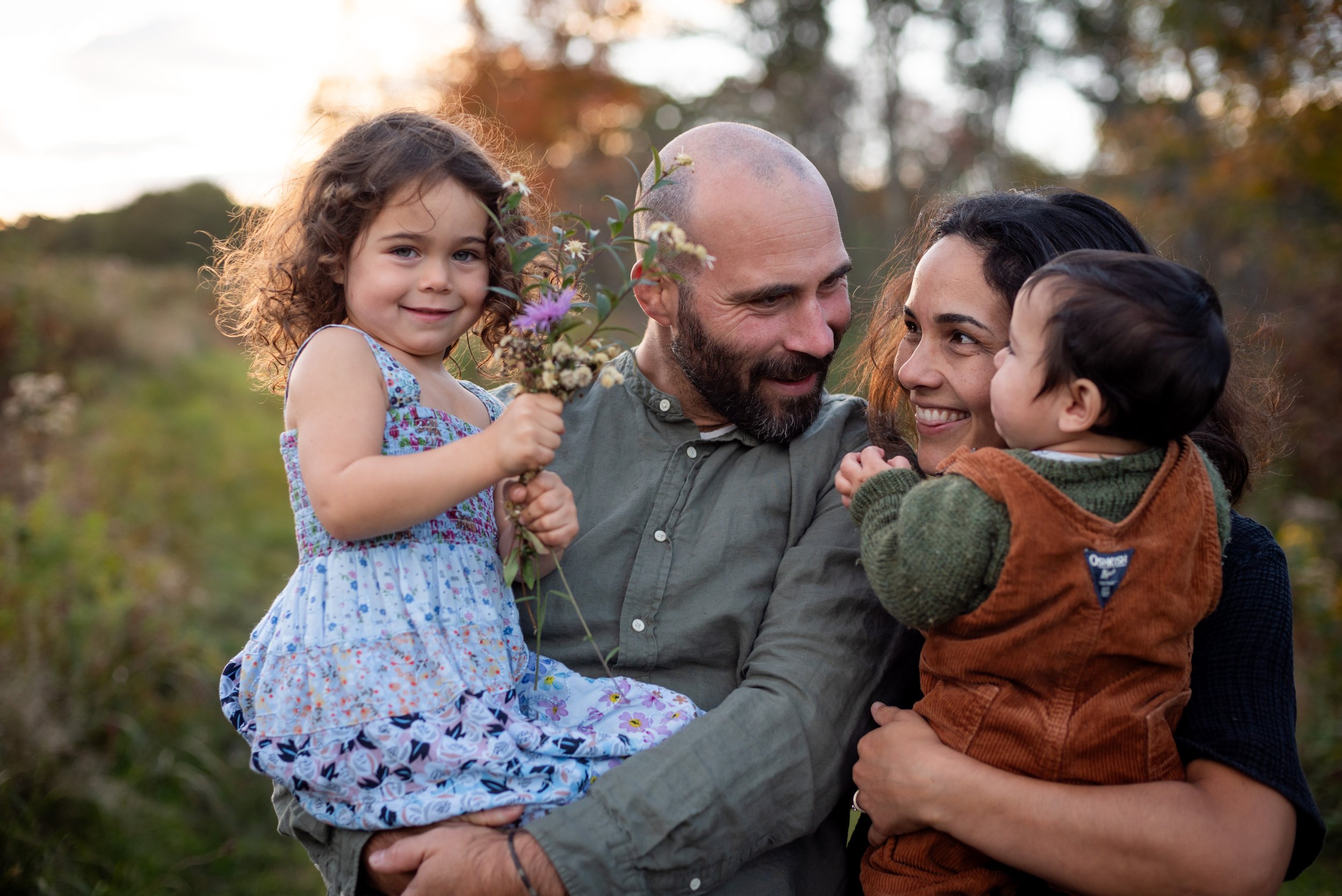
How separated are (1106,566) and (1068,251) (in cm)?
89

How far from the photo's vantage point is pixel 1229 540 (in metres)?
2.21

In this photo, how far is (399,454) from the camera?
2186mm

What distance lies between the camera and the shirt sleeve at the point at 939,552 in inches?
73.2

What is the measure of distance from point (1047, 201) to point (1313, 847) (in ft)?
5.13

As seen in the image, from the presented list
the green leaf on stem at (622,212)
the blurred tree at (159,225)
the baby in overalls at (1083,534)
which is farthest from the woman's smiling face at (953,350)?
the blurred tree at (159,225)

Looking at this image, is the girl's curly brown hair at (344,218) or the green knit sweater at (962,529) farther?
the girl's curly brown hair at (344,218)

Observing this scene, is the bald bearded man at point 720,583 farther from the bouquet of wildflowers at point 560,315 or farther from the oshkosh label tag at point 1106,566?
the oshkosh label tag at point 1106,566

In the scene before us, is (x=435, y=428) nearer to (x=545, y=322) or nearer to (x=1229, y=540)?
(x=545, y=322)

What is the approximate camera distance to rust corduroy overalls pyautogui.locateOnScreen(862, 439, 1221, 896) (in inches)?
72.0

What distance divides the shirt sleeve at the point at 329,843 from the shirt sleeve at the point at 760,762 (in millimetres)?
407

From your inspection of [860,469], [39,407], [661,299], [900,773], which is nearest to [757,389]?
[661,299]

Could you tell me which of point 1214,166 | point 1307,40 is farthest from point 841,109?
point 1307,40

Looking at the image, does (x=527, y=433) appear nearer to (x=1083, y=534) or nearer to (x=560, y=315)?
(x=560, y=315)

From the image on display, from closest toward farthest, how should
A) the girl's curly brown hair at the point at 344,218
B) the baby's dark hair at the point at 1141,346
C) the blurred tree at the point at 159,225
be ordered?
1. the baby's dark hair at the point at 1141,346
2. the girl's curly brown hair at the point at 344,218
3. the blurred tree at the point at 159,225
